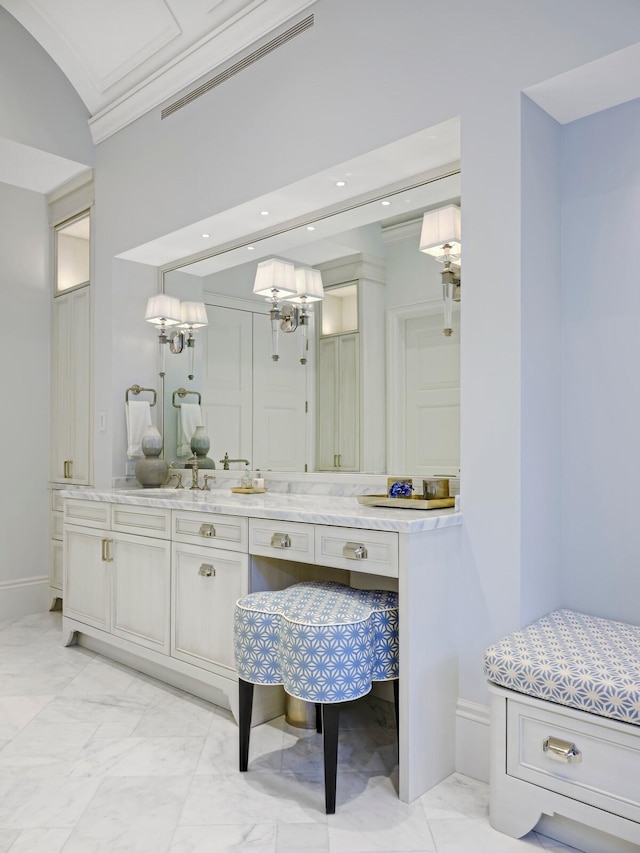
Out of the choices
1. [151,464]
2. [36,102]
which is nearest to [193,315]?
[151,464]

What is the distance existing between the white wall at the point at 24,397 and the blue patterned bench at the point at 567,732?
337 centimetres

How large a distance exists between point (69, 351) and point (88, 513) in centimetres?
131

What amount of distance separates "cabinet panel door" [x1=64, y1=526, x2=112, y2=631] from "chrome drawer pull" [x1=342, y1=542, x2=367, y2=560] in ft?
5.23

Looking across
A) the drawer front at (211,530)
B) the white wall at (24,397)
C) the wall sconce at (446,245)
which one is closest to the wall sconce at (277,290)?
the wall sconce at (446,245)

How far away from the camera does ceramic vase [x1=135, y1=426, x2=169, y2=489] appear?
3650mm

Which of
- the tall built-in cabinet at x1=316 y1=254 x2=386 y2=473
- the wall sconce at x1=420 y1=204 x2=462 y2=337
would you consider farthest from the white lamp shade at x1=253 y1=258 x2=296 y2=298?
the wall sconce at x1=420 y1=204 x2=462 y2=337

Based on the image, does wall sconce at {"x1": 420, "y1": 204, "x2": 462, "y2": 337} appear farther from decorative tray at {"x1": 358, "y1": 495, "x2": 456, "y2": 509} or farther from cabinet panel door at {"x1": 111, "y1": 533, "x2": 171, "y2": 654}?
cabinet panel door at {"x1": 111, "y1": 533, "x2": 171, "y2": 654}

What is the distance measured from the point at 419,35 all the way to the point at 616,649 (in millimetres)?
2098

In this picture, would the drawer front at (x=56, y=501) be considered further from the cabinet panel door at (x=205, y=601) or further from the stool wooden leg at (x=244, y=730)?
the stool wooden leg at (x=244, y=730)

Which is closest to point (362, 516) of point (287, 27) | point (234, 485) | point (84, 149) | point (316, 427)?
point (316, 427)

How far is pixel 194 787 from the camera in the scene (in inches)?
78.7

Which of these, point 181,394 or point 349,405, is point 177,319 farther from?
point 349,405

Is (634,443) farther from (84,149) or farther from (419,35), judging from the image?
(84,149)

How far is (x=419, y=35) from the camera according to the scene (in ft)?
7.45
